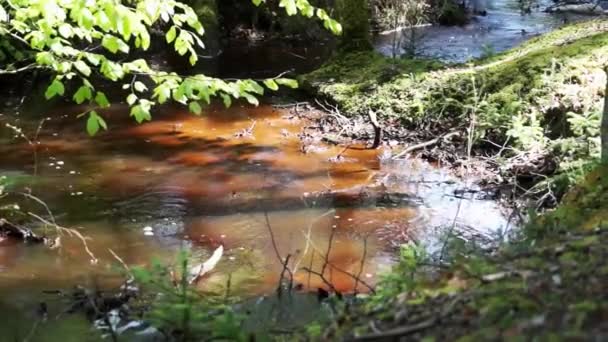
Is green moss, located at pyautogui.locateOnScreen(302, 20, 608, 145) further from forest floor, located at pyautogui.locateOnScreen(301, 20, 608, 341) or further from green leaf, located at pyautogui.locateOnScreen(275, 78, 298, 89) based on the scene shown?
green leaf, located at pyautogui.locateOnScreen(275, 78, 298, 89)

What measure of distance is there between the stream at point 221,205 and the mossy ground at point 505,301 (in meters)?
1.54

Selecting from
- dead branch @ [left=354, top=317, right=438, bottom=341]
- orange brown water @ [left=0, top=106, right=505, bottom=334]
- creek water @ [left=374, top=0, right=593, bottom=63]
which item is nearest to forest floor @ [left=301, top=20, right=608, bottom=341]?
dead branch @ [left=354, top=317, right=438, bottom=341]

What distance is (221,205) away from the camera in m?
8.42

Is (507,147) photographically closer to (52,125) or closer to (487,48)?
(487,48)

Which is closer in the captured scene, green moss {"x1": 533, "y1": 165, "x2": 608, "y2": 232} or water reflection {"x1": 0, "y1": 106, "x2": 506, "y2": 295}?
green moss {"x1": 533, "y1": 165, "x2": 608, "y2": 232}

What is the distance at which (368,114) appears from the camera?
11359 millimetres

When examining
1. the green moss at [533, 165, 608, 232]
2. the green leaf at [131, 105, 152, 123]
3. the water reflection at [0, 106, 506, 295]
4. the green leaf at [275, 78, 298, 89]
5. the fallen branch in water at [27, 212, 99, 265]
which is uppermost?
the green leaf at [275, 78, 298, 89]

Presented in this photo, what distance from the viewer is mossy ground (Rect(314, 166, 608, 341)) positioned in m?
2.29

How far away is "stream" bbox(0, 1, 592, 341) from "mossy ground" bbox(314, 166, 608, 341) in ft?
5.06

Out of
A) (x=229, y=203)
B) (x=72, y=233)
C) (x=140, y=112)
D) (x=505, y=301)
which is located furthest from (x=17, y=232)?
(x=505, y=301)

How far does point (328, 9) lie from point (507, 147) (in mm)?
12680

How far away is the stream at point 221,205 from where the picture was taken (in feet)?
20.8

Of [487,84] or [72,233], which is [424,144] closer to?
[487,84]

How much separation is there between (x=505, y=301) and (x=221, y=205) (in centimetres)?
614
